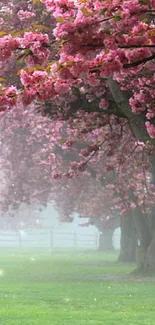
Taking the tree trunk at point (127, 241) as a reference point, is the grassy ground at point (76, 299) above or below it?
above

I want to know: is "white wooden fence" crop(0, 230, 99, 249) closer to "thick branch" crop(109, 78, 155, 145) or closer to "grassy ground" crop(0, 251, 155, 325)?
"grassy ground" crop(0, 251, 155, 325)

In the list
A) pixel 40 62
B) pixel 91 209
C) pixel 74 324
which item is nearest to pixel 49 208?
pixel 91 209

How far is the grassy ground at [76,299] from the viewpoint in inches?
697

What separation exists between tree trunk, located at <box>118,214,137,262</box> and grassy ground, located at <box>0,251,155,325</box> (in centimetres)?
870

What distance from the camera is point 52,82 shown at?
23.6 ft

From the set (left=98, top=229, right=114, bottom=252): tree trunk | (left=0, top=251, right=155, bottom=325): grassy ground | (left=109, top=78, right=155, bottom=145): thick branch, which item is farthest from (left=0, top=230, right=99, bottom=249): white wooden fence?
(left=109, top=78, right=155, bottom=145): thick branch

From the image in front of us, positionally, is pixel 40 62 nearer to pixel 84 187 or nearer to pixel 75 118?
pixel 75 118

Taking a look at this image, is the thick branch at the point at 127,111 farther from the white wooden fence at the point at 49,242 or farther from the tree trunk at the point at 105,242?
the white wooden fence at the point at 49,242

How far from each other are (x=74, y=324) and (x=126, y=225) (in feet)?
97.1

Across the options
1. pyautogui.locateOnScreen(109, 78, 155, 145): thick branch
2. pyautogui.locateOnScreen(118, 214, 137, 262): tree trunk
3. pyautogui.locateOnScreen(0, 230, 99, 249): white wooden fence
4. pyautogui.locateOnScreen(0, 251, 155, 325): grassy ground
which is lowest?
pyautogui.locateOnScreen(0, 230, 99, 249): white wooden fence

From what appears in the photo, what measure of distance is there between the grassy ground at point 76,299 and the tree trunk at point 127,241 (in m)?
8.70

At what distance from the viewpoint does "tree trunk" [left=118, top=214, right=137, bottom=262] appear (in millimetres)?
45562

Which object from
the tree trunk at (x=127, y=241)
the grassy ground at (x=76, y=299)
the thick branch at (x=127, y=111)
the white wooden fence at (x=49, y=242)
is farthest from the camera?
the white wooden fence at (x=49, y=242)

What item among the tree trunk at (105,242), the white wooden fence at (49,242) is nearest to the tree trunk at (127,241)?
the tree trunk at (105,242)
